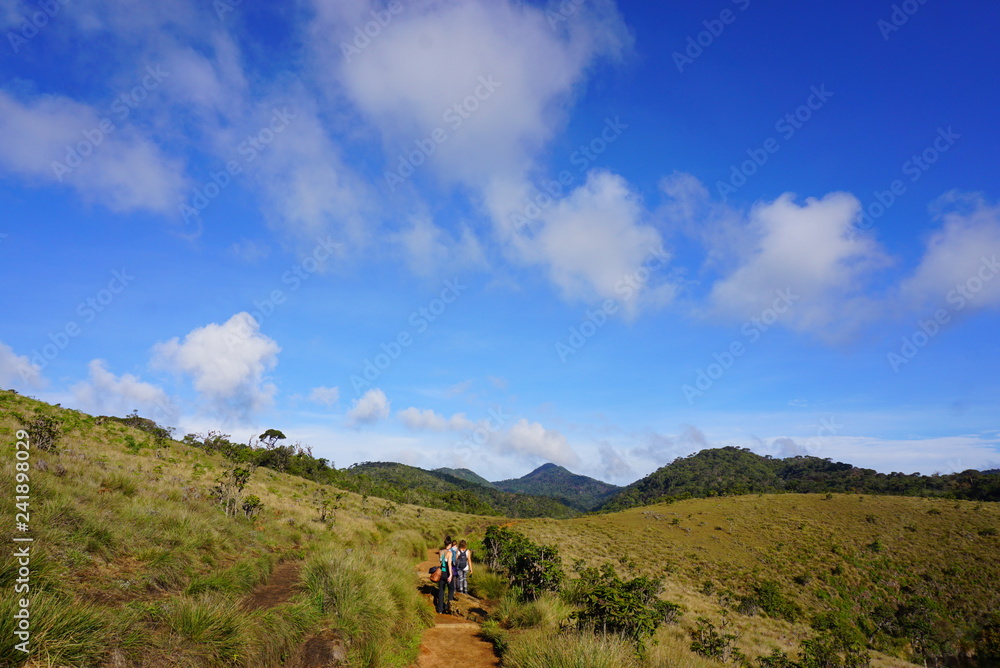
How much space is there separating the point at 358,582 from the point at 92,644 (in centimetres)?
526

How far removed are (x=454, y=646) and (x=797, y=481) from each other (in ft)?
521

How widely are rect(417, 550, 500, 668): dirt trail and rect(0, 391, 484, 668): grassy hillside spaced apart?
37 centimetres

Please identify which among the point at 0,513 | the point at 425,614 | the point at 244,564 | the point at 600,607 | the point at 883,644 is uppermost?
the point at 0,513

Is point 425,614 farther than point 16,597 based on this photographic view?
Yes

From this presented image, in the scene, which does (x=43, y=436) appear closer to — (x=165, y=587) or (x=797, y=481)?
(x=165, y=587)

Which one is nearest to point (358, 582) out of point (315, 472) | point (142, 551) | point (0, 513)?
point (142, 551)

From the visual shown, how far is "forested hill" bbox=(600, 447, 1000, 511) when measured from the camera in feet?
307

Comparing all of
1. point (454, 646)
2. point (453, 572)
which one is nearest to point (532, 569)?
point (453, 572)

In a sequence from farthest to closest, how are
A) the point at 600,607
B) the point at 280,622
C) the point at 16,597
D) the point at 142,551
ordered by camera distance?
the point at 600,607
the point at 142,551
the point at 280,622
the point at 16,597

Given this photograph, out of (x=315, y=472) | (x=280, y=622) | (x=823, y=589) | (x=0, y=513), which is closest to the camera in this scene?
(x=0, y=513)

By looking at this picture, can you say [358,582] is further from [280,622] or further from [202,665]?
[202,665]

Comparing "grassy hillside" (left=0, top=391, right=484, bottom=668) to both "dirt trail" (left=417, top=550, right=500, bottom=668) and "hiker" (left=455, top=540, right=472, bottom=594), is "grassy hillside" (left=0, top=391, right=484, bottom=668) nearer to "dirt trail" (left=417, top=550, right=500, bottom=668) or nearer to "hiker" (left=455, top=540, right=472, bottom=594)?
"dirt trail" (left=417, top=550, right=500, bottom=668)

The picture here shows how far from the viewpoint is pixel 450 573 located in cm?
1270

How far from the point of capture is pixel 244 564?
368 inches
